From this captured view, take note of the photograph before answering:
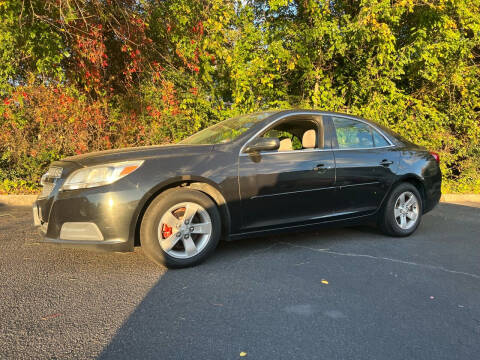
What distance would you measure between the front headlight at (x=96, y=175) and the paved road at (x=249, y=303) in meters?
0.82

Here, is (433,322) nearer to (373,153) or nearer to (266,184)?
(266,184)

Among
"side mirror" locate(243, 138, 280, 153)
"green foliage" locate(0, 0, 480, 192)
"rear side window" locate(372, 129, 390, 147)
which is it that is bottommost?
"rear side window" locate(372, 129, 390, 147)

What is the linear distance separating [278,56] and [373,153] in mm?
3785

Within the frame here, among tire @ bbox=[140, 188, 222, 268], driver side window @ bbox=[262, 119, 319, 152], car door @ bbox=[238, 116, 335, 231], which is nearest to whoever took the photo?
tire @ bbox=[140, 188, 222, 268]

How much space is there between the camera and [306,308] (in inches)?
108

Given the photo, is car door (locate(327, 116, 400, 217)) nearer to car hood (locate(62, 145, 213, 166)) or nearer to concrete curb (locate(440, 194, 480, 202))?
car hood (locate(62, 145, 213, 166))

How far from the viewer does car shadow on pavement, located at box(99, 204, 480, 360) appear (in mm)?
2219

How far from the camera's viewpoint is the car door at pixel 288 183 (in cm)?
382

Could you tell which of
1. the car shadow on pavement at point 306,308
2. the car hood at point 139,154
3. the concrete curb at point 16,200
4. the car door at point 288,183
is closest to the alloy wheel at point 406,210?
the car shadow on pavement at point 306,308

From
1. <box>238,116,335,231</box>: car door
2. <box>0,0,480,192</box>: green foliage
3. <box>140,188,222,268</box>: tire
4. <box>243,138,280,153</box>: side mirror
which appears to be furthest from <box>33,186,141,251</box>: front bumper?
<box>0,0,480,192</box>: green foliage

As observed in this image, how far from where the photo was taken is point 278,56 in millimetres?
7633

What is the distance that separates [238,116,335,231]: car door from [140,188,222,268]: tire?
42 cm

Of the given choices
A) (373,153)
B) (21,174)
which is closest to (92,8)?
(21,174)

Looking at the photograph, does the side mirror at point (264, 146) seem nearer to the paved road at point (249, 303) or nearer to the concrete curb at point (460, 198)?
the paved road at point (249, 303)
